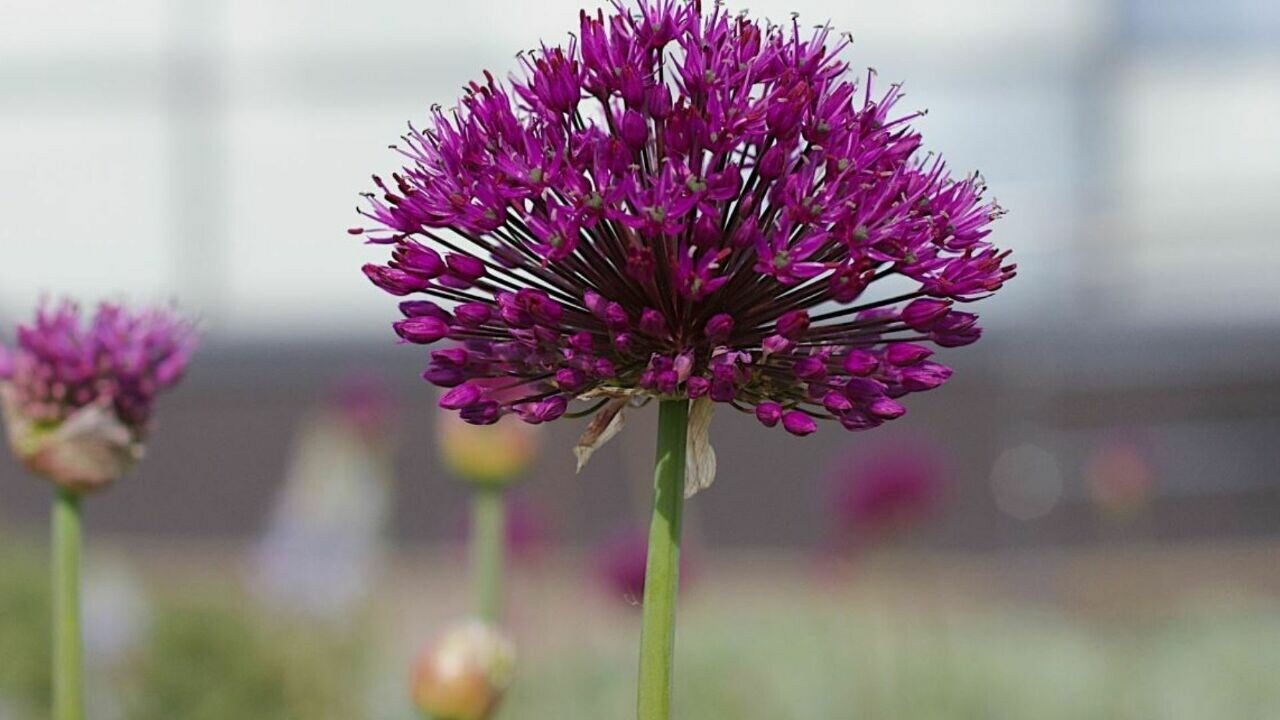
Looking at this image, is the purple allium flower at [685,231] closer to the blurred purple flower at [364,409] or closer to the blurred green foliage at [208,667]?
the blurred purple flower at [364,409]

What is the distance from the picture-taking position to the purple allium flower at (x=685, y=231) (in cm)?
136

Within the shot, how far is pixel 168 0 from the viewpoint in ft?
40.5

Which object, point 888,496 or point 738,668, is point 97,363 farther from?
point 738,668

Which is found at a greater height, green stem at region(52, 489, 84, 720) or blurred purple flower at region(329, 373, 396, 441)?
blurred purple flower at region(329, 373, 396, 441)

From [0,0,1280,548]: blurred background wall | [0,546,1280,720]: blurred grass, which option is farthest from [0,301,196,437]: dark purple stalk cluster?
[0,0,1280,548]: blurred background wall

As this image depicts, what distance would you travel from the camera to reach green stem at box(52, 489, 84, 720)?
1713 mm

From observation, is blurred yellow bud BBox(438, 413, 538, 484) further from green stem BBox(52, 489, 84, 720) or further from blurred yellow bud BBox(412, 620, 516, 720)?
green stem BBox(52, 489, 84, 720)

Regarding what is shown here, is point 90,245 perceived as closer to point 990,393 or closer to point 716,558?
point 716,558

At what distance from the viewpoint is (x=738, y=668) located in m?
5.40

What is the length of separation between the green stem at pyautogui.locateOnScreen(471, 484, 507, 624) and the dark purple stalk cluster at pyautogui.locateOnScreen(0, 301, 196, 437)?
2.47 feet

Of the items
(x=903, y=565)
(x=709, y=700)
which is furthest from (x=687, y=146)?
(x=903, y=565)

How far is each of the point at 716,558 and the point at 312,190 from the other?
4.29 meters

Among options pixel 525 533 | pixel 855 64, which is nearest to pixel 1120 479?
pixel 525 533

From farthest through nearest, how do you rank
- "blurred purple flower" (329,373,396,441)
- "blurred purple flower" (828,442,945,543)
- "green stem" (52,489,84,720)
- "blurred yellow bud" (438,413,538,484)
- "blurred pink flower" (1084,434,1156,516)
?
"blurred purple flower" (329,373,396,441) < "blurred pink flower" (1084,434,1156,516) < "blurred purple flower" (828,442,945,543) < "blurred yellow bud" (438,413,538,484) < "green stem" (52,489,84,720)
